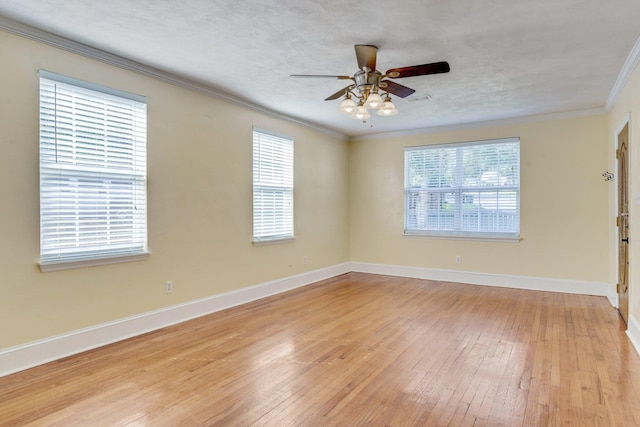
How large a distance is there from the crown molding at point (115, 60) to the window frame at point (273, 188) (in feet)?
1.60

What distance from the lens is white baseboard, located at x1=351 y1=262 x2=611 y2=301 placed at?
5.23 metres

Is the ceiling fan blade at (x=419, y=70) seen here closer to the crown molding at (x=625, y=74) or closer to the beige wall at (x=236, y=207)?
the crown molding at (x=625, y=74)

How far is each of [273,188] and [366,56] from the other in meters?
2.68

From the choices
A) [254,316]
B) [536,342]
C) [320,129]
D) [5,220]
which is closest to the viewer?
[5,220]

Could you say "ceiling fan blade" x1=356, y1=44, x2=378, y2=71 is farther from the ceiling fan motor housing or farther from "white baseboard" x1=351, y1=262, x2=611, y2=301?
"white baseboard" x1=351, y1=262, x2=611, y2=301

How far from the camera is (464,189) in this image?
19.9 feet

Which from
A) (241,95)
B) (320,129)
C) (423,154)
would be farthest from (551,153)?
(241,95)

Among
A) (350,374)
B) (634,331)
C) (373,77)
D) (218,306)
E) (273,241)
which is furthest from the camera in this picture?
(273,241)

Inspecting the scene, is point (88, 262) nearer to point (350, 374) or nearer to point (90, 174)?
point (90, 174)

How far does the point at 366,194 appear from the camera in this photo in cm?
705

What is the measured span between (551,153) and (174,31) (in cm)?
524

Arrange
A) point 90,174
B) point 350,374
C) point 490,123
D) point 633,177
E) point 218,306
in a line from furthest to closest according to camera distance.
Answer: point 490,123 < point 218,306 < point 633,177 < point 90,174 < point 350,374

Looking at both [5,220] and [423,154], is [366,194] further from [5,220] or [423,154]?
[5,220]

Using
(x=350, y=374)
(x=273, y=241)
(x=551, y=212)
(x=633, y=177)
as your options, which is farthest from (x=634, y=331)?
(x=273, y=241)
